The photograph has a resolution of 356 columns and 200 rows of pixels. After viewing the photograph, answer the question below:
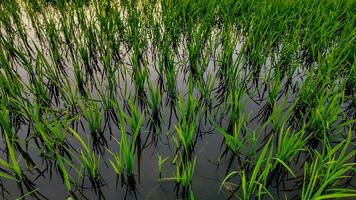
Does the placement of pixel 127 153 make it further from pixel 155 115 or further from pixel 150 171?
pixel 155 115

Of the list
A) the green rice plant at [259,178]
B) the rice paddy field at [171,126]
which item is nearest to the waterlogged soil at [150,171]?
the rice paddy field at [171,126]

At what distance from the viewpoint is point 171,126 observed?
1791 millimetres

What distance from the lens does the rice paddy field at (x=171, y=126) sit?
1339 millimetres

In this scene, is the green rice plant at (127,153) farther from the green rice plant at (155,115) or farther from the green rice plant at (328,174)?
the green rice plant at (328,174)

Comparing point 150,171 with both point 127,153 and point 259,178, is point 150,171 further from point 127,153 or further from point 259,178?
point 259,178

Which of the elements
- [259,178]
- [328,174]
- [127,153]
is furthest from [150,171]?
[328,174]

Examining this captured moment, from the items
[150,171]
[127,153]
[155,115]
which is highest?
[155,115]

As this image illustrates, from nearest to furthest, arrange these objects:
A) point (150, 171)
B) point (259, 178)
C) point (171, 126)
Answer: point (259, 178) < point (150, 171) < point (171, 126)

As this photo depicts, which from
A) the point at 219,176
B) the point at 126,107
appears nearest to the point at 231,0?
the point at 126,107

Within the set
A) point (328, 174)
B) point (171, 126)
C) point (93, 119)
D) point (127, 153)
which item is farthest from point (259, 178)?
point (93, 119)

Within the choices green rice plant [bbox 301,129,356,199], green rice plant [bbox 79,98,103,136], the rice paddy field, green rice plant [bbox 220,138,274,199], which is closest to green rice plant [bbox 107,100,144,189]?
the rice paddy field

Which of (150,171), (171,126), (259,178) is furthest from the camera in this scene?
(171,126)

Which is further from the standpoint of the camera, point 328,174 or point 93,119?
point 93,119

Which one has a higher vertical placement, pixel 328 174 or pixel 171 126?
pixel 171 126
